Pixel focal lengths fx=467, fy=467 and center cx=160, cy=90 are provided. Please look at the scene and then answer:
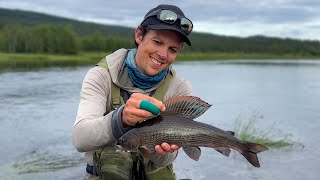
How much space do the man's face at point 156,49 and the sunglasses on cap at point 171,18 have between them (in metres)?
0.09

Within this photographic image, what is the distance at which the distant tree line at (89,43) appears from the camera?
10588 cm

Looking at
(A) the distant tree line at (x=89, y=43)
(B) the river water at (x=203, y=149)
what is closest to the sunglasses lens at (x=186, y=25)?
(B) the river water at (x=203, y=149)

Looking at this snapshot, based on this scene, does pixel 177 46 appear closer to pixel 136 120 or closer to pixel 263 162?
pixel 136 120

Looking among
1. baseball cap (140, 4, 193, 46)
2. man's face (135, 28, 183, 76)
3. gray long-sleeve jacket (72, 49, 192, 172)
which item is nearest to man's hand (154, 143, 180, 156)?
gray long-sleeve jacket (72, 49, 192, 172)

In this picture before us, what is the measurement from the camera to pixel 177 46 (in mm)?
4188

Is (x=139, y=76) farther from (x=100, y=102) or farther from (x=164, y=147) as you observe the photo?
(x=164, y=147)

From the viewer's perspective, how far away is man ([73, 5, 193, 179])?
356cm

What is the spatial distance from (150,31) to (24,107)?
605 inches

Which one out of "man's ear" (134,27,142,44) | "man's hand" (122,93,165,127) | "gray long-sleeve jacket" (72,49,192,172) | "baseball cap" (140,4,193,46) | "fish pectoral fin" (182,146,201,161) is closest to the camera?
"man's hand" (122,93,165,127)

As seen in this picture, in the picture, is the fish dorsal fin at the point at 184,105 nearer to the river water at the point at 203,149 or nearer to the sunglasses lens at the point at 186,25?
the sunglasses lens at the point at 186,25

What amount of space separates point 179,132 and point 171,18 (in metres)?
1.05

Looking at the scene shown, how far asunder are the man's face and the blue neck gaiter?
0.21 feet

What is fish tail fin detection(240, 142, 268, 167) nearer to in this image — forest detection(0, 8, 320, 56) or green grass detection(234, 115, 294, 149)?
green grass detection(234, 115, 294, 149)

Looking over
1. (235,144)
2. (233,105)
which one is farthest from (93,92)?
(233,105)
